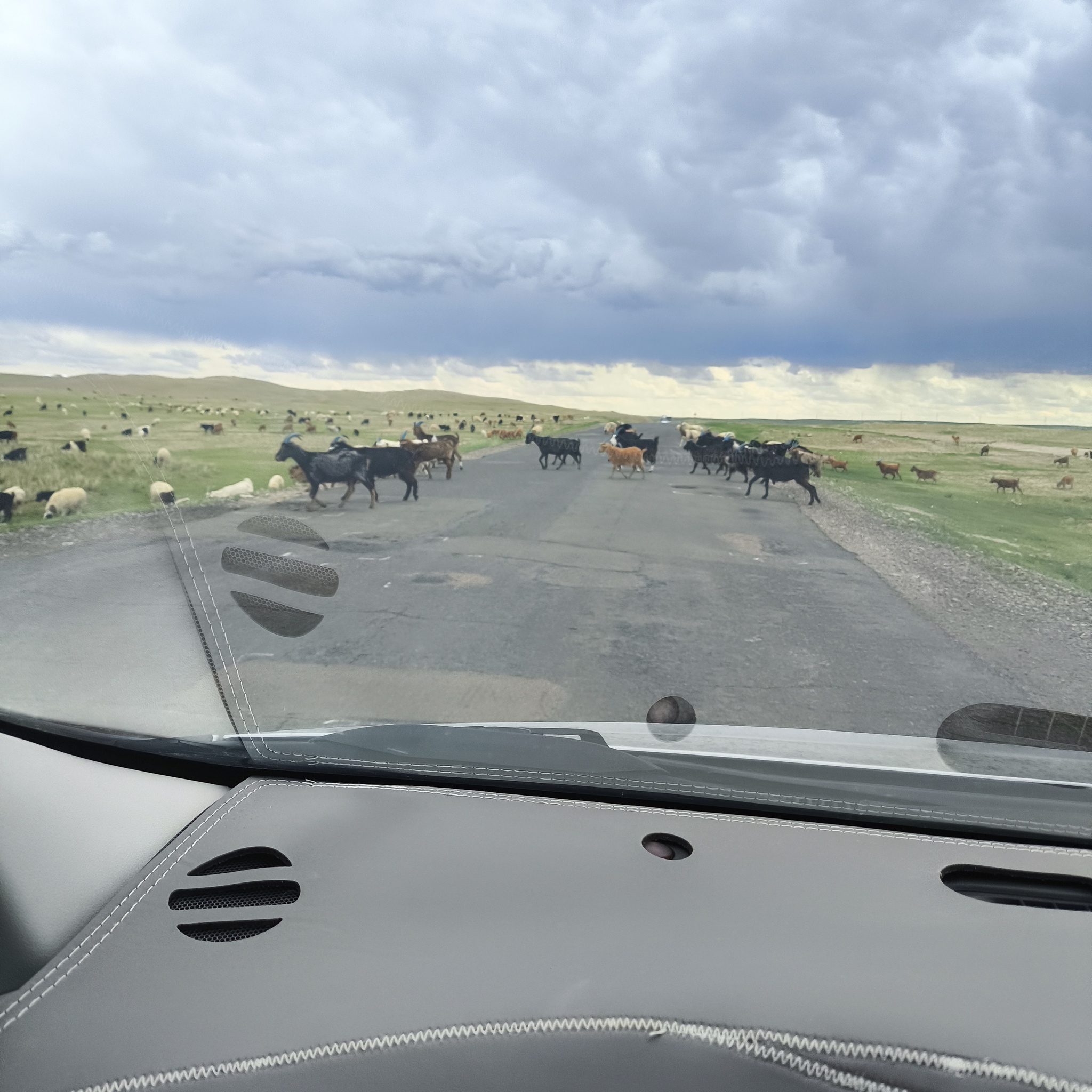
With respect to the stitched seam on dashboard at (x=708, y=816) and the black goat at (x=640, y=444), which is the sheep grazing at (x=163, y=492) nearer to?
the stitched seam on dashboard at (x=708, y=816)

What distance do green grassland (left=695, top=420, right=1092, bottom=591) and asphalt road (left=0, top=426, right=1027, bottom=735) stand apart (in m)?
0.44

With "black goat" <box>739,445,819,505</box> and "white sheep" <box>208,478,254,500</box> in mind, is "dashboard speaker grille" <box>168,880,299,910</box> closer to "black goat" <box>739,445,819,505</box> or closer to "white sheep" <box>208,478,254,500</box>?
"white sheep" <box>208,478,254,500</box>

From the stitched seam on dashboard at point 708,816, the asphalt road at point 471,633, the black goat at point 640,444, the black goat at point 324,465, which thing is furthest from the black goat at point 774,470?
the stitched seam on dashboard at point 708,816

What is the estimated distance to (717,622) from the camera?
3664 mm

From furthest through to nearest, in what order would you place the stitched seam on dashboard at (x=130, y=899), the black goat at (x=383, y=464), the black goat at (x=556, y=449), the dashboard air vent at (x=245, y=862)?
1. the black goat at (x=556, y=449)
2. the black goat at (x=383, y=464)
3. the dashboard air vent at (x=245, y=862)
4. the stitched seam on dashboard at (x=130, y=899)

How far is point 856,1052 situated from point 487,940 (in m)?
0.82

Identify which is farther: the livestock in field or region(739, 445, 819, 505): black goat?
the livestock in field

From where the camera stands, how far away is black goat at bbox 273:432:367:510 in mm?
3209

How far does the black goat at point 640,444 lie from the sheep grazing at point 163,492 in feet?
14.2

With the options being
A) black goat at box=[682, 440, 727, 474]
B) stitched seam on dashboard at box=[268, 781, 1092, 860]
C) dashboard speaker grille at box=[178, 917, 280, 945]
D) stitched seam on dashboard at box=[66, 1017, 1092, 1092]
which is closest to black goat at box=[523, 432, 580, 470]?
black goat at box=[682, 440, 727, 474]

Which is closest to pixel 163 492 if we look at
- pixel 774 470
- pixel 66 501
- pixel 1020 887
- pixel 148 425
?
pixel 148 425

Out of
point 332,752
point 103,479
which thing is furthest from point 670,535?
point 103,479

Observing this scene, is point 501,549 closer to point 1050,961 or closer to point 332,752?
point 332,752

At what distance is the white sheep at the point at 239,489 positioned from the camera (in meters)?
3.11
